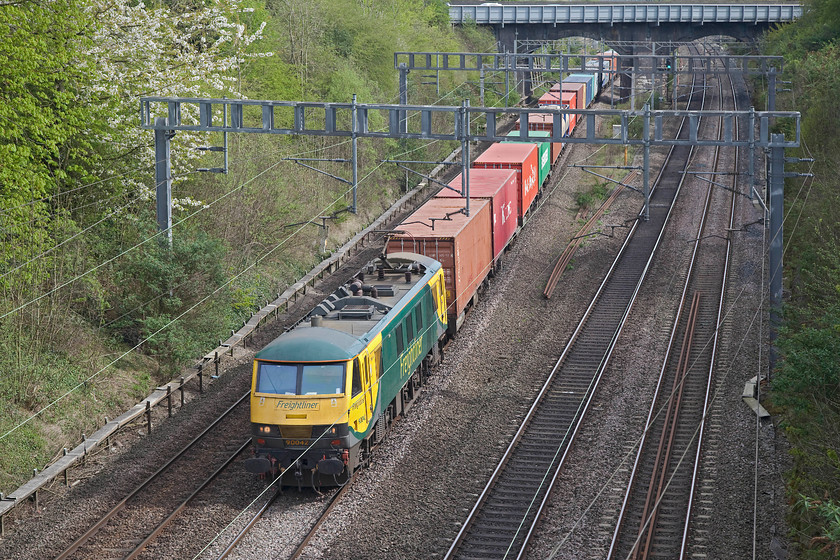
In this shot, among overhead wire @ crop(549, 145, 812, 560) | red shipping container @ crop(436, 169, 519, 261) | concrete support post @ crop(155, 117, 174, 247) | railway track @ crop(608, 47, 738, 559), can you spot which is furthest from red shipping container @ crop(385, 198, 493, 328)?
overhead wire @ crop(549, 145, 812, 560)

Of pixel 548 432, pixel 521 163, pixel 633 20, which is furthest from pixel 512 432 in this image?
pixel 633 20

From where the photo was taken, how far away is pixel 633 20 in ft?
225

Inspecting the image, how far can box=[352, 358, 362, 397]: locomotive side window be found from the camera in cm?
1688

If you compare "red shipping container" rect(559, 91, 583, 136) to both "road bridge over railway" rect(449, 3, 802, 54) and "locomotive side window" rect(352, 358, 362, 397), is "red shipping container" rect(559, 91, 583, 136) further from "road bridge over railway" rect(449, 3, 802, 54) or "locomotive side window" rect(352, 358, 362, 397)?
"locomotive side window" rect(352, 358, 362, 397)

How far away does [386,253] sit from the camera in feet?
82.4

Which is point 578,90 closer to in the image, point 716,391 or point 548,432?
point 716,391

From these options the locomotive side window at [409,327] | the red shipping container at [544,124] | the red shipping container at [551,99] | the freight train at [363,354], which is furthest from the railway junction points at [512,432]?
the red shipping container at [551,99]

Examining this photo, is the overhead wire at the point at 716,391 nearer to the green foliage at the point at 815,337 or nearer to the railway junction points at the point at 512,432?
the railway junction points at the point at 512,432

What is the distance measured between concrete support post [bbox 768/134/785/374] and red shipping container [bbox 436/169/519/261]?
30.0ft

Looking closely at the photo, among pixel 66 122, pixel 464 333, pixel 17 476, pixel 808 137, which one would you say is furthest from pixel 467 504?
pixel 808 137

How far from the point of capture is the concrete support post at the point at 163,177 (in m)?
24.8

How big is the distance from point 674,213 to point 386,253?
1863cm

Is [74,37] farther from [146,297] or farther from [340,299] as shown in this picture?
[340,299]

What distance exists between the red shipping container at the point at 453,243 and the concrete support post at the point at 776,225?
7333 mm
